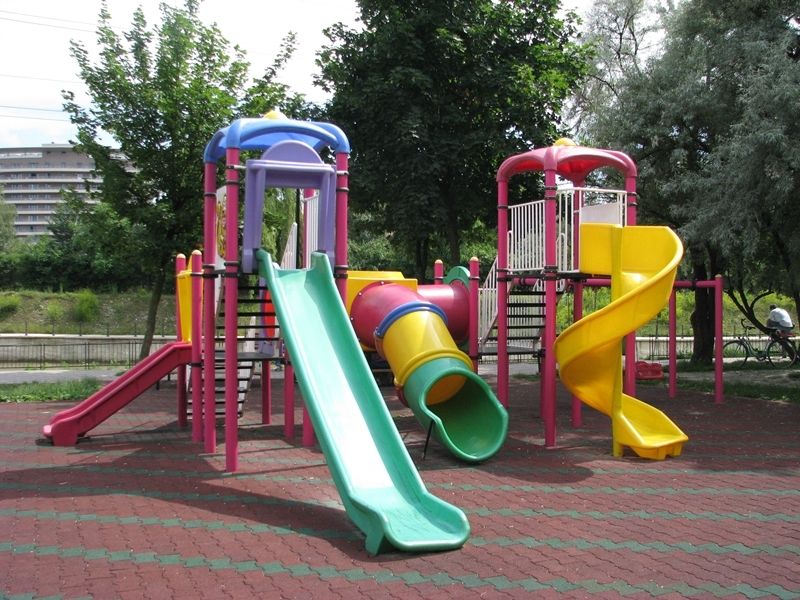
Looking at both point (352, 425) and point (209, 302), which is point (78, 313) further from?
point (352, 425)

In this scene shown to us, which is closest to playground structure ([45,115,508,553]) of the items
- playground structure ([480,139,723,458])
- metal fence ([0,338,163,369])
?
playground structure ([480,139,723,458])

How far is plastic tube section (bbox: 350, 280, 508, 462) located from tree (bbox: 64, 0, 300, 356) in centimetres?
781

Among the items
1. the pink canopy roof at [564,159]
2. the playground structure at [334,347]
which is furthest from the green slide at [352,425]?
the pink canopy roof at [564,159]

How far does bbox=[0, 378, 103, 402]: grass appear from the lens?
16.0m

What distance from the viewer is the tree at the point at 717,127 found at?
12992 mm

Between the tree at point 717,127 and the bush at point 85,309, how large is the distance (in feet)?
96.0

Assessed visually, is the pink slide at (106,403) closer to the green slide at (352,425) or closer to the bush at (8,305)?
the green slide at (352,425)

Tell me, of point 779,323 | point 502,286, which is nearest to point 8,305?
point 502,286

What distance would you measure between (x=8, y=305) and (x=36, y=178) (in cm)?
11776

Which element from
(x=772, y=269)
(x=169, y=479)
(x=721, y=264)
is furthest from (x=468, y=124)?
(x=169, y=479)

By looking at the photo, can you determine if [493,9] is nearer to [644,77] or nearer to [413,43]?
[413,43]

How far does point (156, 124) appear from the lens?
1719 centimetres

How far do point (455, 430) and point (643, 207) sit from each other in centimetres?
1181

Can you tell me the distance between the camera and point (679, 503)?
735cm
